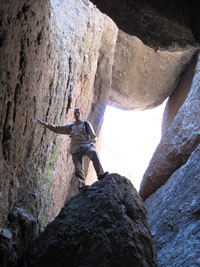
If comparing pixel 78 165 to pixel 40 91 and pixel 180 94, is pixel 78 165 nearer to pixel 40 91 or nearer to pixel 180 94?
pixel 40 91

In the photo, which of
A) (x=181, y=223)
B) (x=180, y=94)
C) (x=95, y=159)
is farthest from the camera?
(x=180, y=94)

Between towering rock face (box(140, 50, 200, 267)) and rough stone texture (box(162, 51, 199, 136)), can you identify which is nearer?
towering rock face (box(140, 50, 200, 267))

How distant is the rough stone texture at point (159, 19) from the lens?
14.3 feet

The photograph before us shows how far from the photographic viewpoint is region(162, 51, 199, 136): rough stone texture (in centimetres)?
1344

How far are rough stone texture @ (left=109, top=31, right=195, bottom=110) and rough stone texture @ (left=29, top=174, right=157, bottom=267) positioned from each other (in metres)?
9.14

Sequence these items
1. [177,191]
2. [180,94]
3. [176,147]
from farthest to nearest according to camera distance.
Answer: [180,94], [176,147], [177,191]

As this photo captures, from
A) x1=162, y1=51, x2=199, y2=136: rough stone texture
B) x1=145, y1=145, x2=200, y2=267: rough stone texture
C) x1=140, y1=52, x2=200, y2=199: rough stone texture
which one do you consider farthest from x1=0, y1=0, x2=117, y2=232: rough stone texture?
x1=162, y1=51, x2=199, y2=136: rough stone texture

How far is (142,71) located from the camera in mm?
14133

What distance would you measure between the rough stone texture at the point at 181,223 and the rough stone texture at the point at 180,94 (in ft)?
20.6

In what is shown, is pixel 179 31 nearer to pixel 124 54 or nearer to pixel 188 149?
pixel 188 149

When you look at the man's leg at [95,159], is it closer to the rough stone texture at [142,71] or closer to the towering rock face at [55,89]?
the towering rock face at [55,89]

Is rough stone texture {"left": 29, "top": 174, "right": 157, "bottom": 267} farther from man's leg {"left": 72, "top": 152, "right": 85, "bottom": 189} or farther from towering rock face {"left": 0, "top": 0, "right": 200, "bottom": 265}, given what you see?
man's leg {"left": 72, "top": 152, "right": 85, "bottom": 189}

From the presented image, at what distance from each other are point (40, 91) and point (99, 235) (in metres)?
2.57

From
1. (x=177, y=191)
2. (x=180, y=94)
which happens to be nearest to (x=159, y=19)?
(x=177, y=191)
